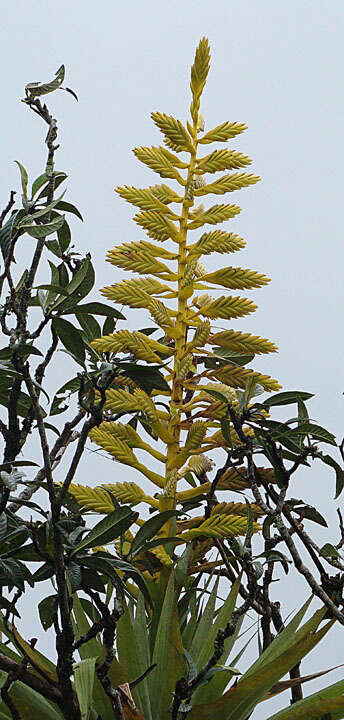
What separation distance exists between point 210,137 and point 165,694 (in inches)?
27.5

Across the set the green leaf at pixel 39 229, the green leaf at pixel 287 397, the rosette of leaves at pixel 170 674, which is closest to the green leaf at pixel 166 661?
the rosette of leaves at pixel 170 674

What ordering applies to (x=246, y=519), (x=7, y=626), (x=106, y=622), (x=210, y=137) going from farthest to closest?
(x=210, y=137) → (x=246, y=519) → (x=7, y=626) → (x=106, y=622)

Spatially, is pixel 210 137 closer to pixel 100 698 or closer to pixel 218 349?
pixel 218 349

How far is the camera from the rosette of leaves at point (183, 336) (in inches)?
35.8

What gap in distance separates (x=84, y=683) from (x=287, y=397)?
0.42 meters

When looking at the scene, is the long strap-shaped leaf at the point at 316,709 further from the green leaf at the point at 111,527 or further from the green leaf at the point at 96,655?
the green leaf at the point at 111,527

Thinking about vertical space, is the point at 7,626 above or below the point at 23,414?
below

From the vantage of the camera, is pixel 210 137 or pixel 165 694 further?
pixel 210 137

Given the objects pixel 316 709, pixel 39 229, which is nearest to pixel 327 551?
pixel 316 709

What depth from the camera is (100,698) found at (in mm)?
809

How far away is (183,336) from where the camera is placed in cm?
101

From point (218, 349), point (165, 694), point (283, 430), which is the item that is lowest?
point (165, 694)

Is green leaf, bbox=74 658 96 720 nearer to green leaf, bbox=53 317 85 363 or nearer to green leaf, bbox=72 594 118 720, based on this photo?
green leaf, bbox=72 594 118 720

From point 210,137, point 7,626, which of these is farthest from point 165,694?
point 210,137
